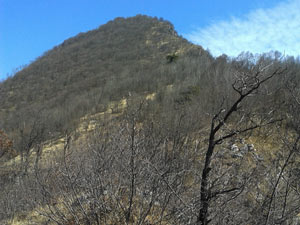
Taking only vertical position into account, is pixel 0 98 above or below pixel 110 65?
below

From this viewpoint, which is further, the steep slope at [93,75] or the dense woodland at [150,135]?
the steep slope at [93,75]

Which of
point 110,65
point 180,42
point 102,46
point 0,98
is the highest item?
→ point 102,46

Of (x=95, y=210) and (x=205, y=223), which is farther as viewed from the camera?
(x=95, y=210)

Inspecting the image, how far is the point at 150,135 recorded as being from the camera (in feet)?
15.6

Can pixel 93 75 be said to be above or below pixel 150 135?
above

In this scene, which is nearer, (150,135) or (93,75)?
(150,135)

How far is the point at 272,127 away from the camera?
10336mm

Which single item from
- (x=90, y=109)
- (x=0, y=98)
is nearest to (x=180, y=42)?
(x=90, y=109)

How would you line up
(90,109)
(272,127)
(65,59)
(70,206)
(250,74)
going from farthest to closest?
(65,59) → (90,109) → (272,127) → (70,206) → (250,74)

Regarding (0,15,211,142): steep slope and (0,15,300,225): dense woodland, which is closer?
(0,15,300,225): dense woodland

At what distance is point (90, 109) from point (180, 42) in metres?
31.1

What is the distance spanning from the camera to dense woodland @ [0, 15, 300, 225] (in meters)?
3.05

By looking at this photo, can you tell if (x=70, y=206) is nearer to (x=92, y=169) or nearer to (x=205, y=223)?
(x=92, y=169)

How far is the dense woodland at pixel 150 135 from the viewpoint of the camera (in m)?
3.05
